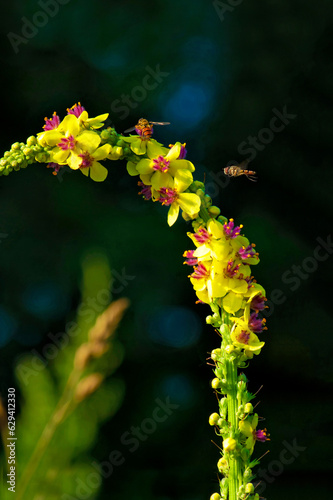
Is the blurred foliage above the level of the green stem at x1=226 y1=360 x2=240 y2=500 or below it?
above

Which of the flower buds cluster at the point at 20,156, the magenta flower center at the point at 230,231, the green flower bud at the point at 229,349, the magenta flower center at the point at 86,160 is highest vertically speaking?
the magenta flower center at the point at 230,231

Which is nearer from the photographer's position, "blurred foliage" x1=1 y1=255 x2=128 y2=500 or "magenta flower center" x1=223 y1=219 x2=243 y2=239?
"blurred foliage" x1=1 y1=255 x2=128 y2=500

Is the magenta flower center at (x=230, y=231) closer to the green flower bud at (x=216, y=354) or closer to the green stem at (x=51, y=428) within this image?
the green flower bud at (x=216, y=354)

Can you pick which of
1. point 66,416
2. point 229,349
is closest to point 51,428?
point 66,416

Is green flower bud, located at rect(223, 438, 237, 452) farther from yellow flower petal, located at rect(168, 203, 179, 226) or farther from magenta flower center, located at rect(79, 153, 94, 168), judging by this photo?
magenta flower center, located at rect(79, 153, 94, 168)

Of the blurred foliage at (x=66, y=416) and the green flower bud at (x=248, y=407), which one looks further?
the green flower bud at (x=248, y=407)

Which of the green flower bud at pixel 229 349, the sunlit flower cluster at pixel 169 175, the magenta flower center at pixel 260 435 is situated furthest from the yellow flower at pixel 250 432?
the sunlit flower cluster at pixel 169 175

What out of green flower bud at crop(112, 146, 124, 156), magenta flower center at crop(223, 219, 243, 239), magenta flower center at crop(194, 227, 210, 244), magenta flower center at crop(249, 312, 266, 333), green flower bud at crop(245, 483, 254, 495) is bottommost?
green flower bud at crop(245, 483, 254, 495)

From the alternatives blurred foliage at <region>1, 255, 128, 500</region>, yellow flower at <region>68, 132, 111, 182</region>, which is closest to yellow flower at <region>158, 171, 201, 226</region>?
yellow flower at <region>68, 132, 111, 182</region>

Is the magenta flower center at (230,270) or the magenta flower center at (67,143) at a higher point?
the magenta flower center at (230,270)
